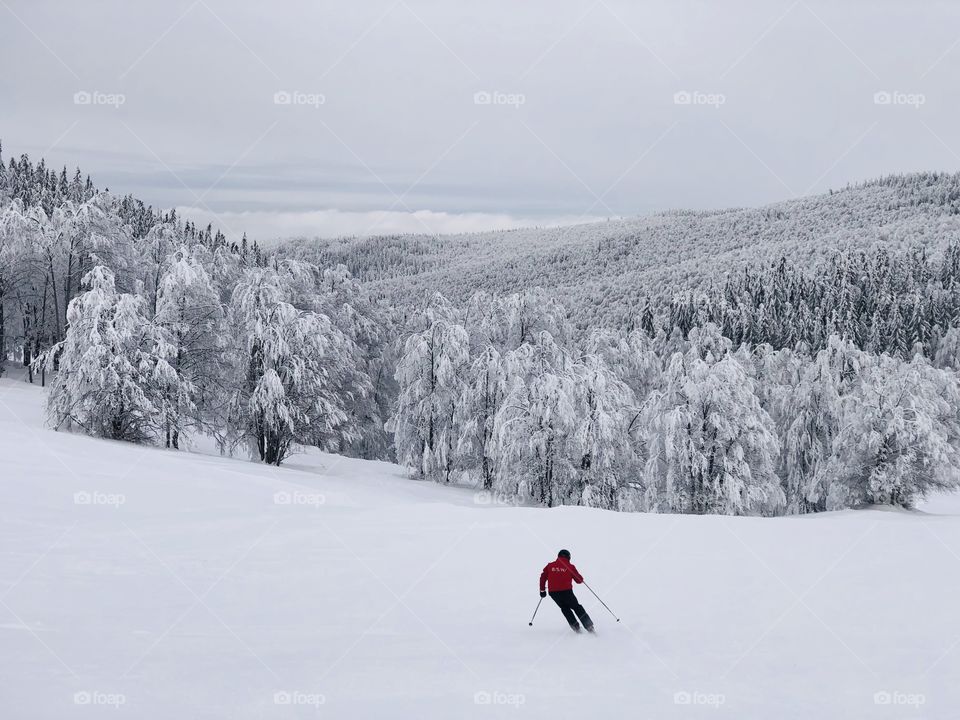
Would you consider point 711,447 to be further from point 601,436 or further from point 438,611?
point 438,611

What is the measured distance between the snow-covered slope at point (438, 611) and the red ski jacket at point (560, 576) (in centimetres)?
72

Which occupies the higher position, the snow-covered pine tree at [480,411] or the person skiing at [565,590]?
the snow-covered pine tree at [480,411]

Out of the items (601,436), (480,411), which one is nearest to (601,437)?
(601,436)

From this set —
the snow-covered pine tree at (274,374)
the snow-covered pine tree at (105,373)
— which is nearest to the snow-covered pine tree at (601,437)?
the snow-covered pine tree at (274,374)

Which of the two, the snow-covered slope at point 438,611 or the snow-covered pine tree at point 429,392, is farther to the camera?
the snow-covered pine tree at point 429,392

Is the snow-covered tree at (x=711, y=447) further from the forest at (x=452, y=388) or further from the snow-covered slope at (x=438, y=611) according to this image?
the snow-covered slope at (x=438, y=611)

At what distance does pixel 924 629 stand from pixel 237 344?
94.5 feet

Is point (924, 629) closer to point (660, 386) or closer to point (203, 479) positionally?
point (203, 479)

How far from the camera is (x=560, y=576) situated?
10859 mm

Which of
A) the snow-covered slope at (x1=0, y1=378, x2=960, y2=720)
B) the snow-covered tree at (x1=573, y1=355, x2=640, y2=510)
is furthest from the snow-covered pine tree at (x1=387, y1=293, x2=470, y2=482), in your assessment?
the snow-covered slope at (x1=0, y1=378, x2=960, y2=720)

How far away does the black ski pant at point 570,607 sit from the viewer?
35.4ft

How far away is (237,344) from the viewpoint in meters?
A: 34.0

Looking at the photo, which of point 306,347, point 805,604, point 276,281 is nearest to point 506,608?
point 805,604

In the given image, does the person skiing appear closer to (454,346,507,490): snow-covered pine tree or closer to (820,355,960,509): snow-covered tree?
(820,355,960,509): snow-covered tree
